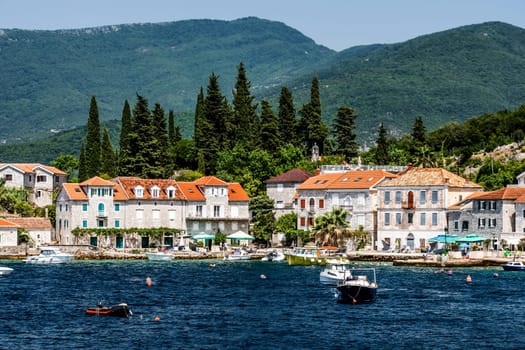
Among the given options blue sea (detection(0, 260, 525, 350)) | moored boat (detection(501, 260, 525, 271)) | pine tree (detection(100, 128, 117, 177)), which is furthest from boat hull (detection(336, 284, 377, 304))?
pine tree (detection(100, 128, 117, 177))

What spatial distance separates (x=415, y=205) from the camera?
359 ft

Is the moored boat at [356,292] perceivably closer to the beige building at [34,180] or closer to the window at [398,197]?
the window at [398,197]

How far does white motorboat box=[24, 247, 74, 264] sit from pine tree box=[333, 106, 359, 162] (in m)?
49.5

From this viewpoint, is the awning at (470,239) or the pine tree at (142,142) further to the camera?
the pine tree at (142,142)

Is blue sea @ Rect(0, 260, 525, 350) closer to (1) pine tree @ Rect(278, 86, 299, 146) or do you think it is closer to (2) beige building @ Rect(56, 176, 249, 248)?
(2) beige building @ Rect(56, 176, 249, 248)

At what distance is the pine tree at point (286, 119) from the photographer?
140375 mm

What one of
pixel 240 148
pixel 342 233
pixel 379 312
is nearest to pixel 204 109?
pixel 240 148

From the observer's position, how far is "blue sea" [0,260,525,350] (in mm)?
52812

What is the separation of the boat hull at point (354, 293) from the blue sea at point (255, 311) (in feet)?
2.85

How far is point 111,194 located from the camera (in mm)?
115562

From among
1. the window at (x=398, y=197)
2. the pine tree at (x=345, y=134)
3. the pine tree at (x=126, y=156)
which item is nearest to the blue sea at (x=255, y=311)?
the window at (x=398, y=197)

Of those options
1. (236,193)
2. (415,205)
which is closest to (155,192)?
(236,193)

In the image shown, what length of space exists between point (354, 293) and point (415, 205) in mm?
42031

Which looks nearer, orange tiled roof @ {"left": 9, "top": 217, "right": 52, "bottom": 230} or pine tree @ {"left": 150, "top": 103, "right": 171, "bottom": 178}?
orange tiled roof @ {"left": 9, "top": 217, "right": 52, "bottom": 230}
